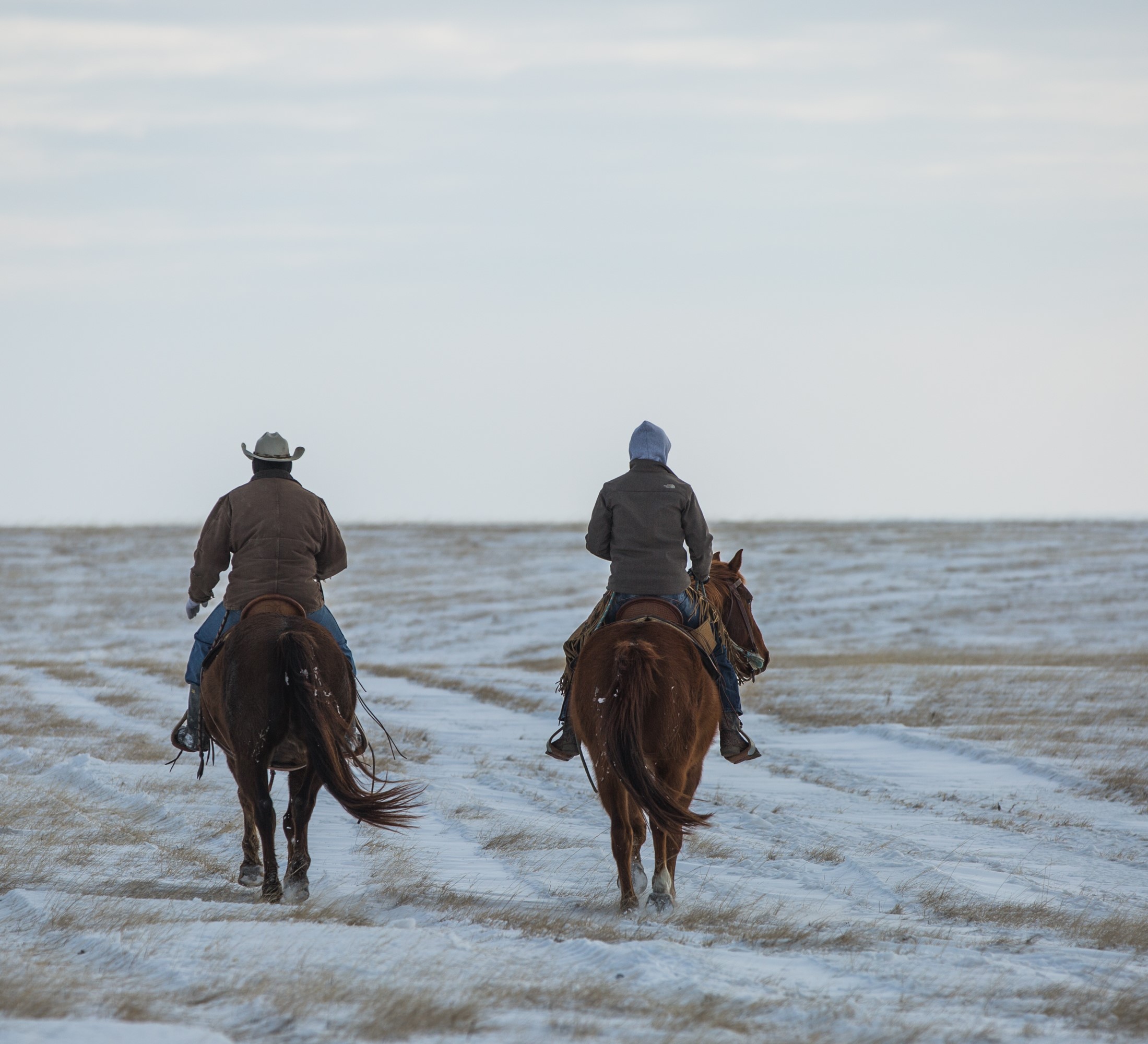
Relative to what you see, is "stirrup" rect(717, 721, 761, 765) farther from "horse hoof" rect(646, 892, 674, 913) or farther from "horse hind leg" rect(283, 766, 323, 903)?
"horse hind leg" rect(283, 766, 323, 903)

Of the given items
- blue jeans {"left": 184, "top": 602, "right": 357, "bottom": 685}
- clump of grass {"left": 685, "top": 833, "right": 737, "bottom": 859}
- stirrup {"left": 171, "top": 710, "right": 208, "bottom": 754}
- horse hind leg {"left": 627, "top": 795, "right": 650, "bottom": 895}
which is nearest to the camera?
horse hind leg {"left": 627, "top": 795, "right": 650, "bottom": 895}

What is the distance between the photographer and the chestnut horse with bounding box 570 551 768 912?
23.7ft

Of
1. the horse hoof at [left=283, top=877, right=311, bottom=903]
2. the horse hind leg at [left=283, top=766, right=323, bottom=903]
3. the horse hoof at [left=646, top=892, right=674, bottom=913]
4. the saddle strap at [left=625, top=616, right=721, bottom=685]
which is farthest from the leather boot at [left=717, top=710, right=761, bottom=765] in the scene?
the horse hoof at [left=283, top=877, right=311, bottom=903]

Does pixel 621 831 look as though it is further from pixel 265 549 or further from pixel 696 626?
pixel 265 549

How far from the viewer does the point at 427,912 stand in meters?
6.84

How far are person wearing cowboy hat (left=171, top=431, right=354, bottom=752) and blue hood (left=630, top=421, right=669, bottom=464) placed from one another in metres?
1.95

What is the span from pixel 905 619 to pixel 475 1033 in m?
28.4

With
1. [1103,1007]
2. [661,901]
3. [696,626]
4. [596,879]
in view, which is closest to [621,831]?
[661,901]

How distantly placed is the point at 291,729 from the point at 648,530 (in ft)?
8.05

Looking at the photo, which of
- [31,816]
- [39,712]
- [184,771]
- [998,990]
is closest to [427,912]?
[998,990]

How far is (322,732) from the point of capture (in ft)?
23.9

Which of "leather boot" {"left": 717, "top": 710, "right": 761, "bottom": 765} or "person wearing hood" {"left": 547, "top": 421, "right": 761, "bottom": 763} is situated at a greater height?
"person wearing hood" {"left": 547, "top": 421, "right": 761, "bottom": 763}

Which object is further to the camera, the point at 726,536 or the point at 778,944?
the point at 726,536

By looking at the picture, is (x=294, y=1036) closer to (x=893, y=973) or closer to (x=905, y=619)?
(x=893, y=973)
